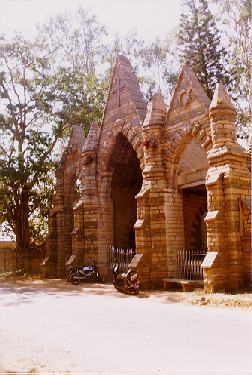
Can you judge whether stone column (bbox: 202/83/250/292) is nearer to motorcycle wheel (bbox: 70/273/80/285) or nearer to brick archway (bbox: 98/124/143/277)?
brick archway (bbox: 98/124/143/277)

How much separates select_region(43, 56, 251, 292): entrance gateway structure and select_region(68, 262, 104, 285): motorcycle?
714 mm

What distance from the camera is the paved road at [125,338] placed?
5.52 m

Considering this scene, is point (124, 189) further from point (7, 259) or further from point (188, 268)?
point (7, 259)

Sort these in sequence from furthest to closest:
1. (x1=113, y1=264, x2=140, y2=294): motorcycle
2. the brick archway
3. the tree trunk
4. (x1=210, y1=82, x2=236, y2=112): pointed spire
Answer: the tree trunk
the brick archway
(x1=113, y1=264, x2=140, y2=294): motorcycle
(x1=210, y1=82, x2=236, y2=112): pointed spire

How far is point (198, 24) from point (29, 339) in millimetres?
25556

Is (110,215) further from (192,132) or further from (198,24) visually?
(198,24)

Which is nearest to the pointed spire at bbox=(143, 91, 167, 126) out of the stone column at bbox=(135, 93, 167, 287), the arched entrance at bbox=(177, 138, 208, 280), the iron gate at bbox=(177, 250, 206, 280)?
the stone column at bbox=(135, 93, 167, 287)

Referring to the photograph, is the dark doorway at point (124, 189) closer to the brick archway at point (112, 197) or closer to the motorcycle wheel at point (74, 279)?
the brick archway at point (112, 197)

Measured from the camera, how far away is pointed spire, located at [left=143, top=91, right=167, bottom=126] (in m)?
16.1

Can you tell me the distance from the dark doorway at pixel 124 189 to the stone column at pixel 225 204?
7281 mm

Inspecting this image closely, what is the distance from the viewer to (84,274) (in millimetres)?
18125

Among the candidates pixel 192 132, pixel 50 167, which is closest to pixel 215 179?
pixel 192 132

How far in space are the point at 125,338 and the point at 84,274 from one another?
36.6 ft

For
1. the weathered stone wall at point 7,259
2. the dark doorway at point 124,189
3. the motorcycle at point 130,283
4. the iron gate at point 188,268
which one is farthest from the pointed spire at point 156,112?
the weathered stone wall at point 7,259
